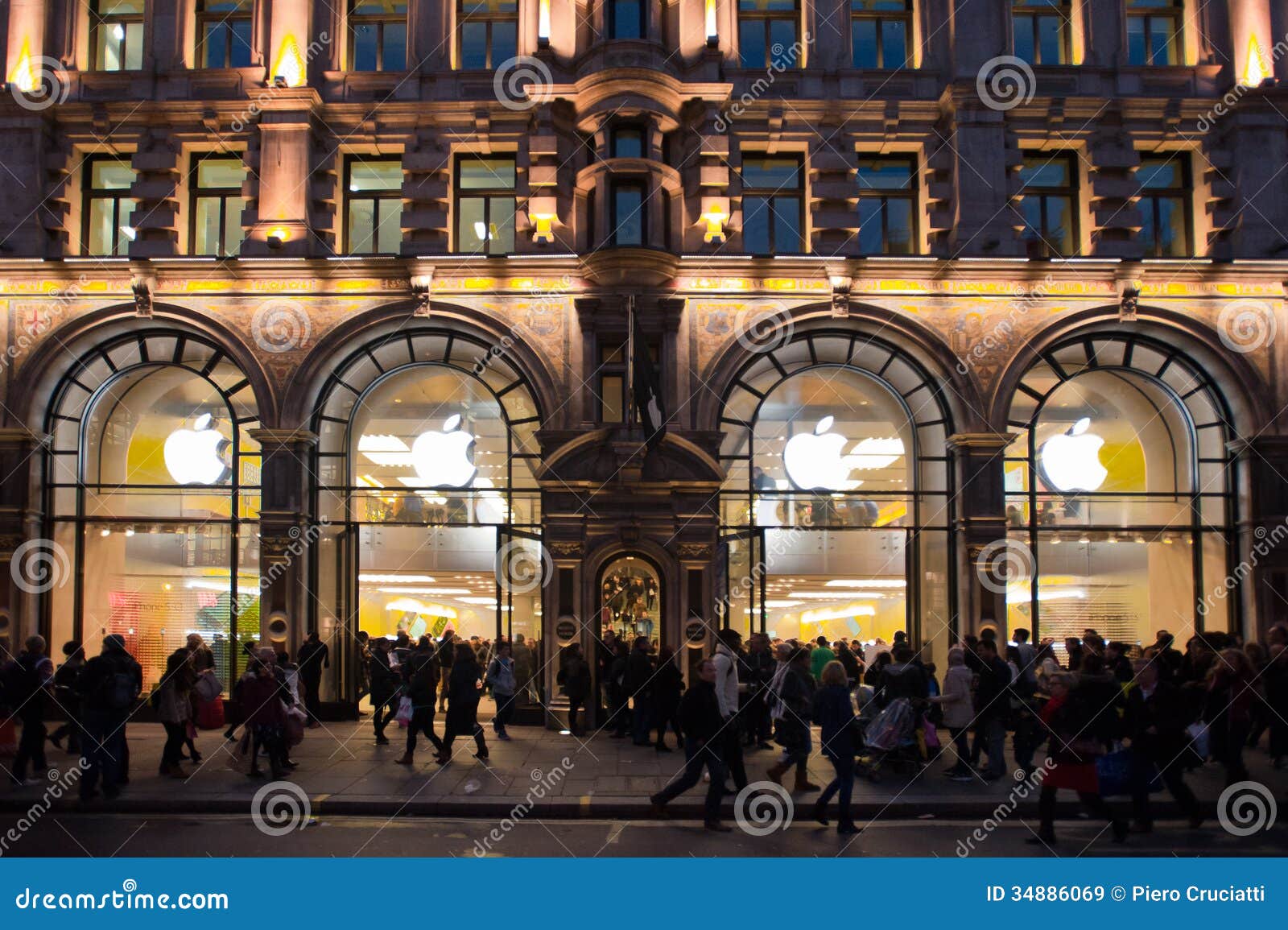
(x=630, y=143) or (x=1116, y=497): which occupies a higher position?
(x=630, y=143)

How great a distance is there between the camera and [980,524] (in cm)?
2230

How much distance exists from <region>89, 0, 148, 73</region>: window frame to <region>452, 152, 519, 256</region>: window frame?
6.80 metres

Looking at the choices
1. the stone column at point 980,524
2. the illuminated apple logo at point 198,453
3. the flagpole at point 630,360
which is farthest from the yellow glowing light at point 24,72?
the stone column at point 980,524

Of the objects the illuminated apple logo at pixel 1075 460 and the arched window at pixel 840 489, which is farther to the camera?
the illuminated apple logo at pixel 1075 460

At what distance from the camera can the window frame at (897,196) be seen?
23.7 m

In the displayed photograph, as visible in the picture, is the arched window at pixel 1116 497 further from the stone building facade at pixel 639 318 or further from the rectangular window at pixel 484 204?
the rectangular window at pixel 484 204

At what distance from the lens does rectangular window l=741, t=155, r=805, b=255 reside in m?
23.5

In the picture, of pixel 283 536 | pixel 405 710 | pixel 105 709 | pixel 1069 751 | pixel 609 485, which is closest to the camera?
pixel 1069 751

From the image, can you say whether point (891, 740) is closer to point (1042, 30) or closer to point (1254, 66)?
point (1042, 30)

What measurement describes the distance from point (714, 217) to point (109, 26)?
1304cm

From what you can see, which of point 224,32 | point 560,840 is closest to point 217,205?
point 224,32

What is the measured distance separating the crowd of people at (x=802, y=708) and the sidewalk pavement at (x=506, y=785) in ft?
1.10

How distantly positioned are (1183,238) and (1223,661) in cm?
1150

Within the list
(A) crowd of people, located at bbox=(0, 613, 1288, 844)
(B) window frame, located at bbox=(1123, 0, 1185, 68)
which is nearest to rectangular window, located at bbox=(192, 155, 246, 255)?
(A) crowd of people, located at bbox=(0, 613, 1288, 844)
